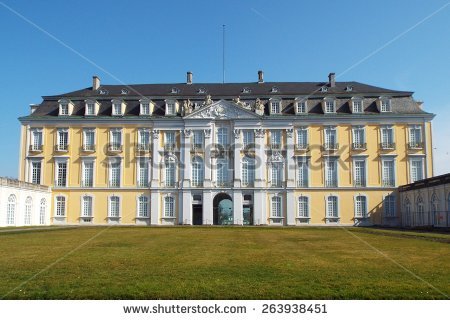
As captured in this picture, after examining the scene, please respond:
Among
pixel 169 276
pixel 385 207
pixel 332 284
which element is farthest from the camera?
pixel 385 207

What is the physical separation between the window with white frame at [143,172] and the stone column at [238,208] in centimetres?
1059

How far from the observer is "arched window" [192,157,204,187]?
54.3m

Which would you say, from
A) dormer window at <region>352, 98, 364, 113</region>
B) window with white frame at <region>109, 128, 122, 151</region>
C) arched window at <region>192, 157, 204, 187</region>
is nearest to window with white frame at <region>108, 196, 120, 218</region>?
window with white frame at <region>109, 128, 122, 151</region>

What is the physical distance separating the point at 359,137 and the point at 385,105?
15.8 ft

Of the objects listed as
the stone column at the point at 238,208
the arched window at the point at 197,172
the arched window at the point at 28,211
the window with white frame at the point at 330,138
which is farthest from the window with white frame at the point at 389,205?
the arched window at the point at 28,211

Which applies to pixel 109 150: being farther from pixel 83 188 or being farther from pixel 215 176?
pixel 215 176

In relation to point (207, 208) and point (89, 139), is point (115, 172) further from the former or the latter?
point (207, 208)

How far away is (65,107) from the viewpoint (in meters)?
56.0

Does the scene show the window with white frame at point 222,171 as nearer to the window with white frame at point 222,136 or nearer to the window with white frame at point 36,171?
the window with white frame at point 222,136

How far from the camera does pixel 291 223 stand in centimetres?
5288

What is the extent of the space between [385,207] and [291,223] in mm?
10824

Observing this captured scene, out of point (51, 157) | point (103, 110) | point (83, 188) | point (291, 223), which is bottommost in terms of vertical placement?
point (291, 223)

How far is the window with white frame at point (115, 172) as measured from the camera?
180 ft
